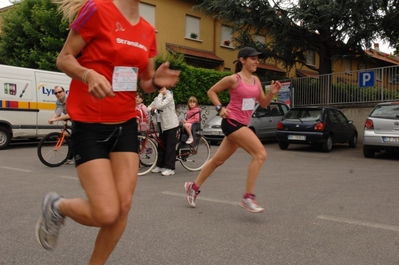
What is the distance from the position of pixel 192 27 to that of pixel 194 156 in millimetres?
20138

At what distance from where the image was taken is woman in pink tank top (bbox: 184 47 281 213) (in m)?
4.69

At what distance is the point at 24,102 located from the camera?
1291 cm

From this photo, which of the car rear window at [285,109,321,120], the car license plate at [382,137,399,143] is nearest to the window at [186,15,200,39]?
the car rear window at [285,109,321,120]

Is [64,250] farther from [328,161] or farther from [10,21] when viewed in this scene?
[10,21]

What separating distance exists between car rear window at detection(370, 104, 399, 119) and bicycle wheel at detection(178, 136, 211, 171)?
549cm

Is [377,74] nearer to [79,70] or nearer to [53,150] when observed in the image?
[53,150]

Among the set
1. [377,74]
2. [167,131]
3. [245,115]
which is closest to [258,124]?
[377,74]

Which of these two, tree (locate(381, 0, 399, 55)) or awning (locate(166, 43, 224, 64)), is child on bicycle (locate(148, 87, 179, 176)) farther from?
awning (locate(166, 43, 224, 64))

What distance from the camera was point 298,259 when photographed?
3.37 meters

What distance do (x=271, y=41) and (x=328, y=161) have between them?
462 inches

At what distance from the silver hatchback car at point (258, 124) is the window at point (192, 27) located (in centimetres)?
1158

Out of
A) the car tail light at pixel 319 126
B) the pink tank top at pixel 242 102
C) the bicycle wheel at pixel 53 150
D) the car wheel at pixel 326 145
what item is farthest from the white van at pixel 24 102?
the pink tank top at pixel 242 102

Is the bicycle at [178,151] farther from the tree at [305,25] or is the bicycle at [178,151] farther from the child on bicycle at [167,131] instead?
the tree at [305,25]

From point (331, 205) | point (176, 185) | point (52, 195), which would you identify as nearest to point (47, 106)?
point (176, 185)
